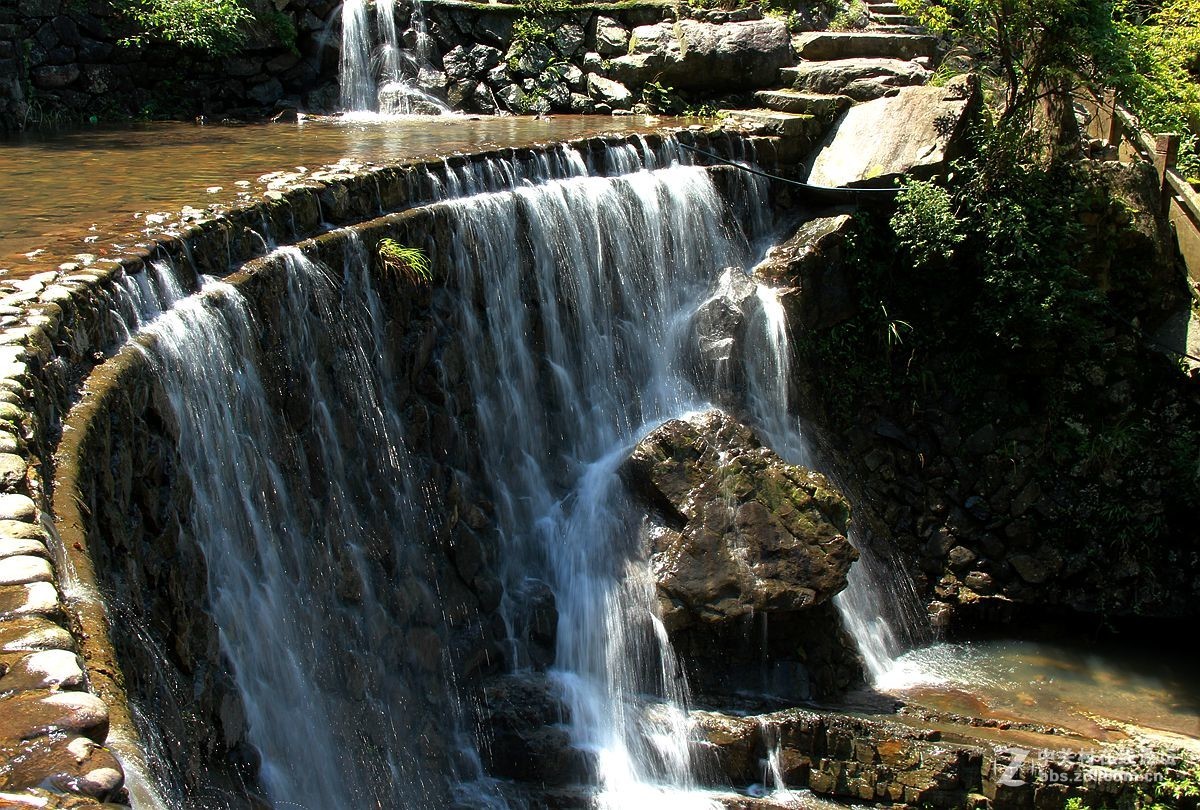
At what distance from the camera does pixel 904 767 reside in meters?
8.09

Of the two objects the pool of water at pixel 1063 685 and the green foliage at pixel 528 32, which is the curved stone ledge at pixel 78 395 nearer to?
the pool of water at pixel 1063 685

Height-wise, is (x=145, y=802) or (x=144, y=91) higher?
(x=144, y=91)

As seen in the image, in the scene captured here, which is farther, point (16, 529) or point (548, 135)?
point (548, 135)

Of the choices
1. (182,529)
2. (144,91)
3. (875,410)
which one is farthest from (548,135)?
(182,529)

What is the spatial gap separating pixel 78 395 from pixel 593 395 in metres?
5.39

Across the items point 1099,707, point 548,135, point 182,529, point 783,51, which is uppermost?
point 783,51

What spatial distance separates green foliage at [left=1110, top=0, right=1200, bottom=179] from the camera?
11.3 m

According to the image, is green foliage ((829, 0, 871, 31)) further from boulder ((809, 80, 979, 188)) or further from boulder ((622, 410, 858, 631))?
boulder ((622, 410, 858, 631))

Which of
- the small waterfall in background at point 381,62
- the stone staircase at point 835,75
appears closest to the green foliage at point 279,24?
the small waterfall in background at point 381,62

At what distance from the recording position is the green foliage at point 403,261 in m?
8.12

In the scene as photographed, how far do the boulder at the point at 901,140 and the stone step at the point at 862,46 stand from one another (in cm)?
210

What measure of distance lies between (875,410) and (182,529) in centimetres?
769

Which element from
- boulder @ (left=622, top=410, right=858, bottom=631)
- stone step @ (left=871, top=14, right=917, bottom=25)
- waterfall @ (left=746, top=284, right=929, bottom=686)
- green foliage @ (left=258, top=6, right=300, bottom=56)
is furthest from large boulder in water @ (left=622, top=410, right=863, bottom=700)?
stone step @ (left=871, top=14, right=917, bottom=25)

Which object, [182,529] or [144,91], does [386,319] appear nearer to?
[182,529]
